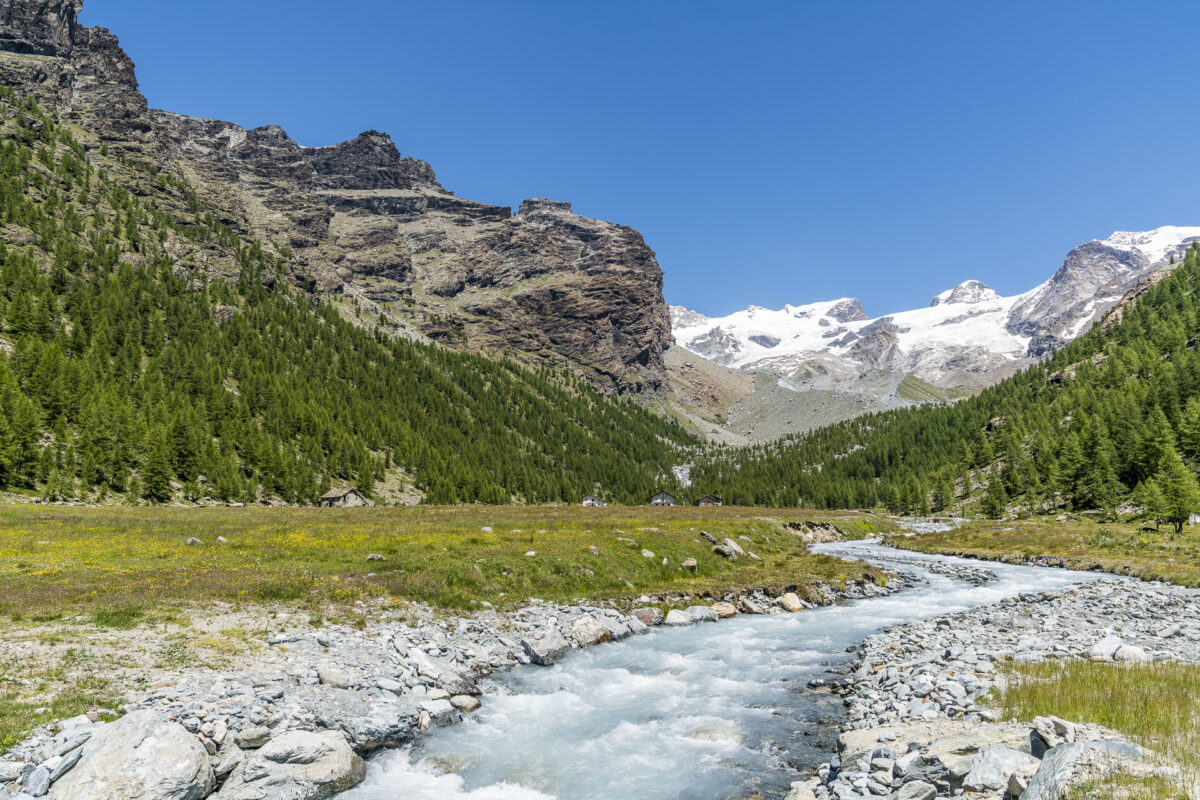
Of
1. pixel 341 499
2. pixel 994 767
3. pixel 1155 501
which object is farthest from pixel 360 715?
pixel 341 499

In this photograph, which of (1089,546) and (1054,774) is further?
(1089,546)

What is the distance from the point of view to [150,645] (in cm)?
1728

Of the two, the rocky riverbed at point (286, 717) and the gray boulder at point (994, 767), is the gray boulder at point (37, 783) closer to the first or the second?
the rocky riverbed at point (286, 717)

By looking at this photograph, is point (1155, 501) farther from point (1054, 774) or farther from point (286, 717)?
point (286, 717)

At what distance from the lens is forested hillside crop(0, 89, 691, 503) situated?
79188 millimetres

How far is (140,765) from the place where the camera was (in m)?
11.0

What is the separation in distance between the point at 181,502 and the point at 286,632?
80.3 m

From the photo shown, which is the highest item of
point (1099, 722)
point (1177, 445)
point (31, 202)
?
point (31, 202)

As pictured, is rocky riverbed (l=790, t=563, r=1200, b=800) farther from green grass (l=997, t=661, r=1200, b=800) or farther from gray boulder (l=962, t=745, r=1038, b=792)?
green grass (l=997, t=661, r=1200, b=800)

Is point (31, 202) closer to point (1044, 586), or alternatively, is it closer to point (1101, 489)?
point (1044, 586)

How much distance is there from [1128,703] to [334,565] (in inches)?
1341

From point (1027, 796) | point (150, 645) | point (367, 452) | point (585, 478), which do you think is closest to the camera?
point (1027, 796)

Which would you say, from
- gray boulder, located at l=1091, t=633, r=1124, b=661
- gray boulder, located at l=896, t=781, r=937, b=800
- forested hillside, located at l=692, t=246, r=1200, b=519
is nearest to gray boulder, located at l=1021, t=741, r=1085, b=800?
gray boulder, located at l=896, t=781, r=937, b=800

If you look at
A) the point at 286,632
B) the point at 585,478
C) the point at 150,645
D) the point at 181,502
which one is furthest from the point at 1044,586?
the point at 585,478
